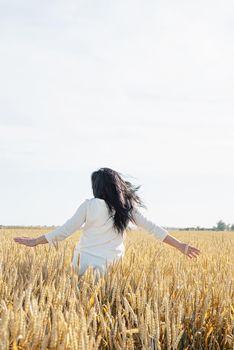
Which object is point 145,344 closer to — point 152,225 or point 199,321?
point 199,321

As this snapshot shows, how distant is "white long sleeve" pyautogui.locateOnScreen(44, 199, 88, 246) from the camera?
4500mm

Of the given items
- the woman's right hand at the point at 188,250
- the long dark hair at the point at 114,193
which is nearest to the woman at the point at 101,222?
the long dark hair at the point at 114,193

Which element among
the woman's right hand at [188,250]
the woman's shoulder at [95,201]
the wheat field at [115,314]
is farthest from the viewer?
the woman's right hand at [188,250]

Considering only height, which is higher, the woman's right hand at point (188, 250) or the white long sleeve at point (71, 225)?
the white long sleeve at point (71, 225)

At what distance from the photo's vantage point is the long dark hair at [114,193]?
448cm

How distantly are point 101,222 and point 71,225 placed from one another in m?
0.22

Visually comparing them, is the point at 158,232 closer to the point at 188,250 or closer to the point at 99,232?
the point at 188,250

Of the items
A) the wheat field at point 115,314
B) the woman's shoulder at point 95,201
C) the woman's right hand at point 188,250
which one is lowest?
the wheat field at point 115,314

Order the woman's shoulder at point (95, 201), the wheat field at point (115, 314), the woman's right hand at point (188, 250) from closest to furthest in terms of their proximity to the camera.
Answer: the wheat field at point (115, 314)
the woman's shoulder at point (95, 201)
the woman's right hand at point (188, 250)

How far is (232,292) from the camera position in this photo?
364cm

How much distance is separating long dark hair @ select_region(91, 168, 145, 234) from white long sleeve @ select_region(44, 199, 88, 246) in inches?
5.8

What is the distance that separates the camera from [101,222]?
14.8ft

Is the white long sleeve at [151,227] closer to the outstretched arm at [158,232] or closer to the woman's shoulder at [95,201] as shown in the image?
the outstretched arm at [158,232]

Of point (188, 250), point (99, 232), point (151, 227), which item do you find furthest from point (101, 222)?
point (188, 250)
